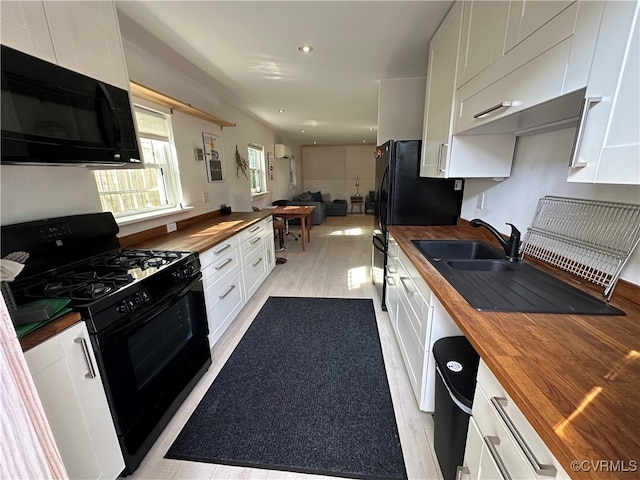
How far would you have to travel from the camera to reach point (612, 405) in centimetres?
56

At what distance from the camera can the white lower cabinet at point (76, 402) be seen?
2.99 ft

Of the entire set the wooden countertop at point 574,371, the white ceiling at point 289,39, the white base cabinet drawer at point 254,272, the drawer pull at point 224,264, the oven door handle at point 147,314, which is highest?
the white ceiling at point 289,39

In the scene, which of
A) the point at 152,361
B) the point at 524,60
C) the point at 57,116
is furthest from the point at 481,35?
the point at 152,361

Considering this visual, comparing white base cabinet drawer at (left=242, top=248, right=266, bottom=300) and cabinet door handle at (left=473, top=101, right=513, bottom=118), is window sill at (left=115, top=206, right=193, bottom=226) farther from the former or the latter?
cabinet door handle at (left=473, top=101, right=513, bottom=118)

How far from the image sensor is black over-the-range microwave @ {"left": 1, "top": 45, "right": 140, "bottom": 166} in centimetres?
98

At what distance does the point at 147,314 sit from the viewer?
1.29 metres

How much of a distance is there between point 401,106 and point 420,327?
266 cm

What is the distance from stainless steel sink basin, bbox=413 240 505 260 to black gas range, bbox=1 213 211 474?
1614 mm

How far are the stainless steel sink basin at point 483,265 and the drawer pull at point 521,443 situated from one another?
935 mm

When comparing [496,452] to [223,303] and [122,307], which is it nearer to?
[122,307]

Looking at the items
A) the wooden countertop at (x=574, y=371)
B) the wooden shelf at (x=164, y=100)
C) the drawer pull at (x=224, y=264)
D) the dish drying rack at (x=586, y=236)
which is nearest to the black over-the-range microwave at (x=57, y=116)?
the wooden shelf at (x=164, y=100)

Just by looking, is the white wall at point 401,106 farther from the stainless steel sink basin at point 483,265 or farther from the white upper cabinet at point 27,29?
the white upper cabinet at point 27,29

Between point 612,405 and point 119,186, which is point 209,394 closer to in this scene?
point 119,186

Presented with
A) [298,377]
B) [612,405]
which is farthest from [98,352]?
[612,405]
